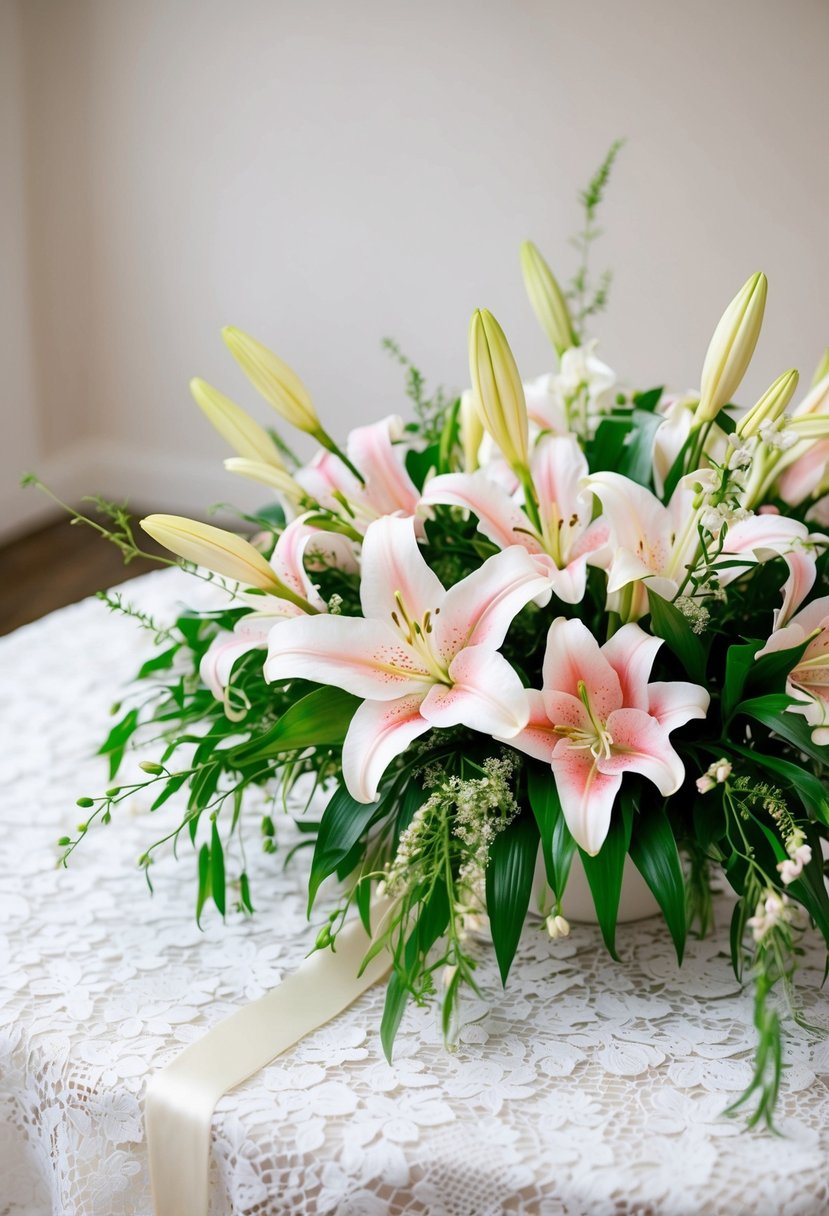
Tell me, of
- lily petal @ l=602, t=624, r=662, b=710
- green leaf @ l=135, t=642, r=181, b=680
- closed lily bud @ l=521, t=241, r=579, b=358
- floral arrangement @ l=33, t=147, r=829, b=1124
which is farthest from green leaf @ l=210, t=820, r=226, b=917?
closed lily bud @ l=521, t=241, r=579, b=358

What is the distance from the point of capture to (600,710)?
2.52 ft

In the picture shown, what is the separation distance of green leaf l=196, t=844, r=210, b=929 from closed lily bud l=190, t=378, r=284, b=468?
321 mm

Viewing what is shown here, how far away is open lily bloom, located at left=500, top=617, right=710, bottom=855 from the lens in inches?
29.0

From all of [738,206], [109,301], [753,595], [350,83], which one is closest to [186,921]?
[753,595]

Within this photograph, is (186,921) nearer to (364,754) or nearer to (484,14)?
(364,754)

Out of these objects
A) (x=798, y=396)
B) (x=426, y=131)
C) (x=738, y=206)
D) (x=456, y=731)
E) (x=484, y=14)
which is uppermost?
(x=484, y=14)

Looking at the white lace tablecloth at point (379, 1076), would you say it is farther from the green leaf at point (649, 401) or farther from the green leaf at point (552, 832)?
the green leaf at point (649, 401)

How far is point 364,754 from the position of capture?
0.73 metres

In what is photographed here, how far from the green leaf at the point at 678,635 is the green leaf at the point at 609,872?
11 cm

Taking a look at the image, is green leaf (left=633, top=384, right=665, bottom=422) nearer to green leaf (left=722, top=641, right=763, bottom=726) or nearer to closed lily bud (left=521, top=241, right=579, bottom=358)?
closed lily bud (left=521, top=241, right=579, bottom=358)

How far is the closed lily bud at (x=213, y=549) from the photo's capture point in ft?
2.63

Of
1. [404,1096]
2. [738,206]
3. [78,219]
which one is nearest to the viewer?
[404,1096]

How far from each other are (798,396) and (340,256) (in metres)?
1.35

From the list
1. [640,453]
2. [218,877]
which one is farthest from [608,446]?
[218,877]
